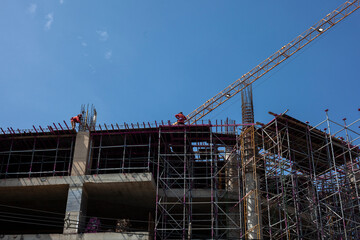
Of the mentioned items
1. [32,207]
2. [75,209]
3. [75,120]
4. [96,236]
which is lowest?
[96,236]

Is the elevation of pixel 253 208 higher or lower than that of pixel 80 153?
lower

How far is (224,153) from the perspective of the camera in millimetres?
38406

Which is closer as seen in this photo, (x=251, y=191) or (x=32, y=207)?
(x=251, y=191)

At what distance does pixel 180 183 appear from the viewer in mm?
37188

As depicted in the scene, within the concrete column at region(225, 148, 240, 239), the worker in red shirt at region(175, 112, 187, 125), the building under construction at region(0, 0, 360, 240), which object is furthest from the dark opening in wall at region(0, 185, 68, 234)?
the concrete column at region(225, 148, 240, 239)

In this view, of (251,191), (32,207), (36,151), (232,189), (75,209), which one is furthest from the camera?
(36,151)

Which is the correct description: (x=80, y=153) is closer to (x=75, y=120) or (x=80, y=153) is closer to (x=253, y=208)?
(x=75, y=120)

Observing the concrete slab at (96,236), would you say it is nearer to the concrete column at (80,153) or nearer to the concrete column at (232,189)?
the concrete column at (80,153)

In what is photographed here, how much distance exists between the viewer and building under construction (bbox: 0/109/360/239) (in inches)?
1336

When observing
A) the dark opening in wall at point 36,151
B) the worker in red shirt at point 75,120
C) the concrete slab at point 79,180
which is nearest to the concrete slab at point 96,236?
the concrete slab at point 79,180

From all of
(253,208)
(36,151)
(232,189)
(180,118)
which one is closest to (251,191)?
(253,208)

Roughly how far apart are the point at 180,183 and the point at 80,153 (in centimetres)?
779

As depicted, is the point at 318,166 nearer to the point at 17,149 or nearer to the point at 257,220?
the point at 257,220

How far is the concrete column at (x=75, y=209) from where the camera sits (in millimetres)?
33750
